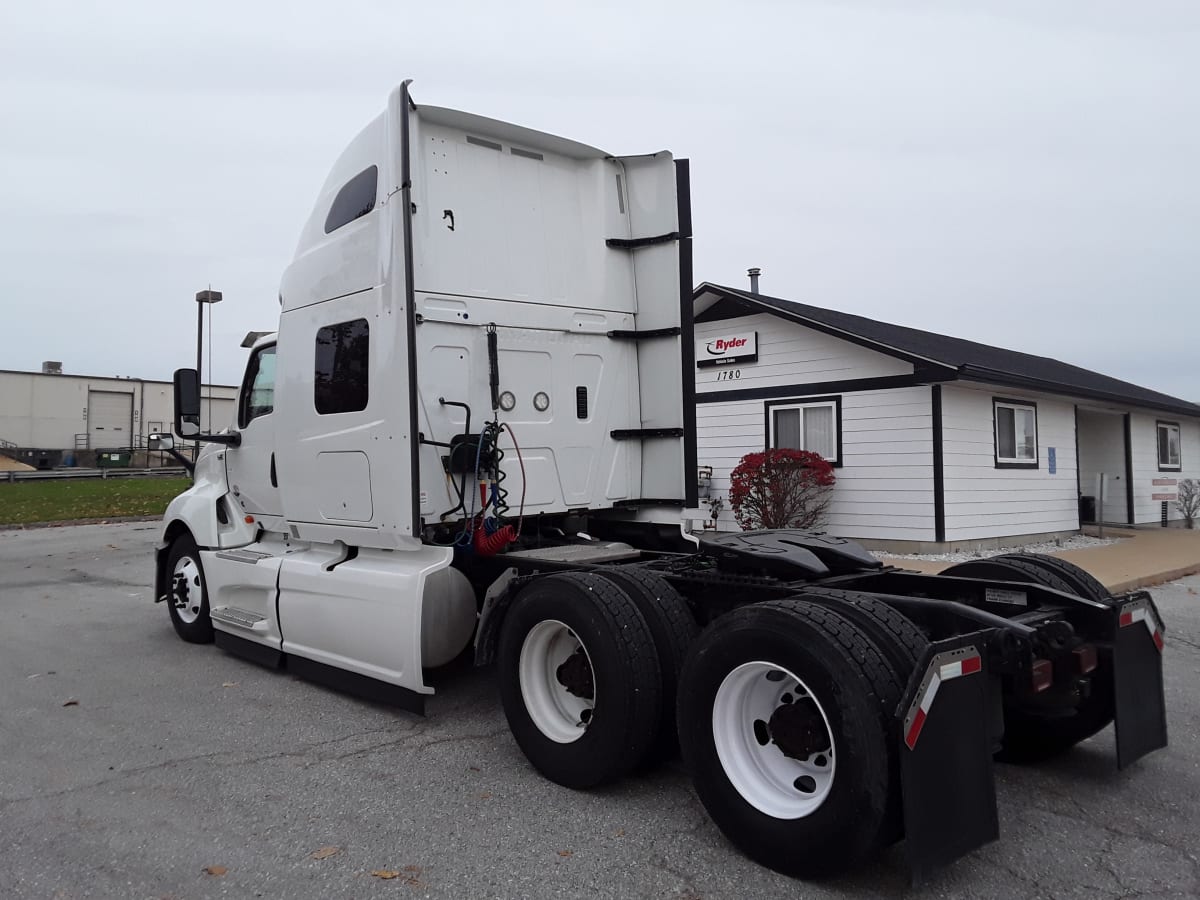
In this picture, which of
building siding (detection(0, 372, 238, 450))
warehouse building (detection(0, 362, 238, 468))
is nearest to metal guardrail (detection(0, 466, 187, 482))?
warehouse building (detection(0, 362, 238, 468))

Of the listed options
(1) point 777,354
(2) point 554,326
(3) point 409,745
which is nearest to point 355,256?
(2) point 554,326

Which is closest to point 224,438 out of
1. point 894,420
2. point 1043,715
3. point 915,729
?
point 915,729

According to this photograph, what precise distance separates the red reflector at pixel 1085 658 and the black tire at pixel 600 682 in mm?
1706

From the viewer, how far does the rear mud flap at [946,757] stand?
9.29ft

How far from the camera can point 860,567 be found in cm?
457

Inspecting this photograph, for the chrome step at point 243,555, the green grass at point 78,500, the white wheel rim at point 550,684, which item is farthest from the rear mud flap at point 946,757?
the green grass at point 78,500

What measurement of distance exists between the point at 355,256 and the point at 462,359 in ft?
3.11

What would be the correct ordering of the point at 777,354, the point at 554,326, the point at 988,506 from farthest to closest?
the point at 777,354, the point at 988,506, the point at 554,326

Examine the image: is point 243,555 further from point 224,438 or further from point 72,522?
point 72,522

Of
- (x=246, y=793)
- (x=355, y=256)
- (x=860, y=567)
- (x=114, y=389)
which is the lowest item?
(x=246, y=793)

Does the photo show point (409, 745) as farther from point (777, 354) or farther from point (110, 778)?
point (777, 354)

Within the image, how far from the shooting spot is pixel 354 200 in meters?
5.53

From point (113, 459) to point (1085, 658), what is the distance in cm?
5128

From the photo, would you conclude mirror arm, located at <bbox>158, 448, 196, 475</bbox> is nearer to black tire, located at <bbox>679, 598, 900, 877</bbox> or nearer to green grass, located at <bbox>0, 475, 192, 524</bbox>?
black tire, located at <bbox>679, 598, 900, 877</bbox>
